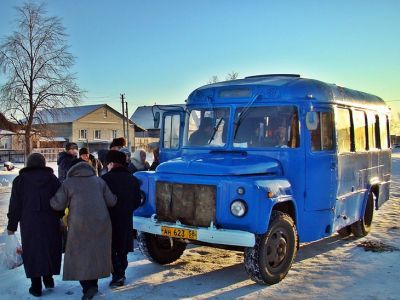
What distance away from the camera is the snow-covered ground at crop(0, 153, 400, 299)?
6004 millimetres

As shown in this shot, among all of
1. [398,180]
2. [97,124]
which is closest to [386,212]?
[398,180]

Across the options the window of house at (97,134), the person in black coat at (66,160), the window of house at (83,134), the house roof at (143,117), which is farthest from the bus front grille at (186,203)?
the house roof at (143,117)

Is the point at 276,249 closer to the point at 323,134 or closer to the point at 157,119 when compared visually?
the point at 323,134

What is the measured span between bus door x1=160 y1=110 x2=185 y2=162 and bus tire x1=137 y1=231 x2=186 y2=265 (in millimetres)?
1422

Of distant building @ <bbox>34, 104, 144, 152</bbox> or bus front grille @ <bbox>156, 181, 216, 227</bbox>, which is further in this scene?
distant building @ <bbox>34, 104, 144, 152</bbox>

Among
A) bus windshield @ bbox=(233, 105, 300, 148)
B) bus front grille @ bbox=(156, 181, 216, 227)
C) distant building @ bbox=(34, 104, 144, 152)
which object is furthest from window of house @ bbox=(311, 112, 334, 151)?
distant building @ bbox=(34, 104, 144, 152)

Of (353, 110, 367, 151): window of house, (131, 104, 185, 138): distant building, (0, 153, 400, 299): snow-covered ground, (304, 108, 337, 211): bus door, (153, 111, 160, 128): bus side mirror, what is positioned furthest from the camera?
(131, 104, 185, 138): distant building

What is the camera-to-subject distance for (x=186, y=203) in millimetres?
6473

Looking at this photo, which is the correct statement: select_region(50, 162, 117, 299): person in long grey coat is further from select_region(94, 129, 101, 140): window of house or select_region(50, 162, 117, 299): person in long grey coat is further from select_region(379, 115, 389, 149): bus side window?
select_region(94, 129, 101, 140): window of house

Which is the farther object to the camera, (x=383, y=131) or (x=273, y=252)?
(x=383, y=131)

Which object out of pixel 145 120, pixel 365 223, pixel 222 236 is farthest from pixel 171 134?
pixel 145 120

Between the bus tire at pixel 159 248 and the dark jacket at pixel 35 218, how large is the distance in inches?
67.9

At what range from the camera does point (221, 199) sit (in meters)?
6.17

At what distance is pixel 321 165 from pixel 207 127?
1777 millimetres
